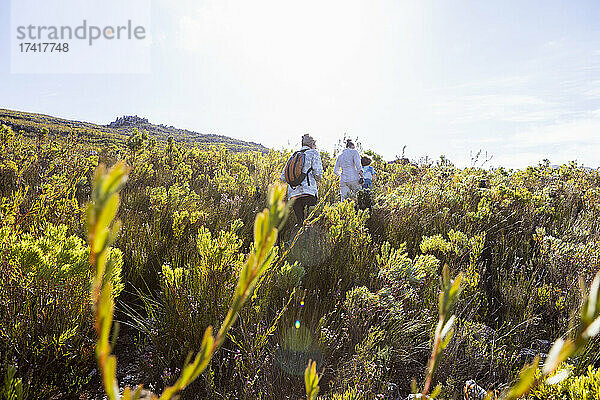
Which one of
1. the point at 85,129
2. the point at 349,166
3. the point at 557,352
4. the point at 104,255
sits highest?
the point at 85,129

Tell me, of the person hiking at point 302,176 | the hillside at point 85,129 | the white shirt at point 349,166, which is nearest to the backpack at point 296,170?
the person hiking at point 302,176

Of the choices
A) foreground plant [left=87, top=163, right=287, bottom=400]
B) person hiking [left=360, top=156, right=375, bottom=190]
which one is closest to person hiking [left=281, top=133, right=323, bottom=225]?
person hiking [left=360, top=156, right=375, bottom=190]

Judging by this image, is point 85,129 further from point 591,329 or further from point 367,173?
point 591,329

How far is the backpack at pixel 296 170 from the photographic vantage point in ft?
16.6

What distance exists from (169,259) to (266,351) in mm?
1293

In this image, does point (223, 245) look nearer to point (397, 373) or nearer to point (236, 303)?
point (397, 373)

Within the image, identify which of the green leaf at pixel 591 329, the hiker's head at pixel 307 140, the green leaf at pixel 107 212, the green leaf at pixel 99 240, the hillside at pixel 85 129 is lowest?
the green leaf at pixel 591 329

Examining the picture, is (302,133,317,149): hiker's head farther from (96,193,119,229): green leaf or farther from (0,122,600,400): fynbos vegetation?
(96,193,119,229): green leaf

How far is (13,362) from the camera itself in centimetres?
147

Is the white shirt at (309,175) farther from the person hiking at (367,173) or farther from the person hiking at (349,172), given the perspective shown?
the person hiking at (367,173)

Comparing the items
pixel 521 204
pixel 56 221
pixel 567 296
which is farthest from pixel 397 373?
pixel 521 204

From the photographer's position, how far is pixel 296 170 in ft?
16.6

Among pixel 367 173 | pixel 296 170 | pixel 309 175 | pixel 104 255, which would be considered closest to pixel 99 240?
pixel 104 255

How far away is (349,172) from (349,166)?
123 mm
